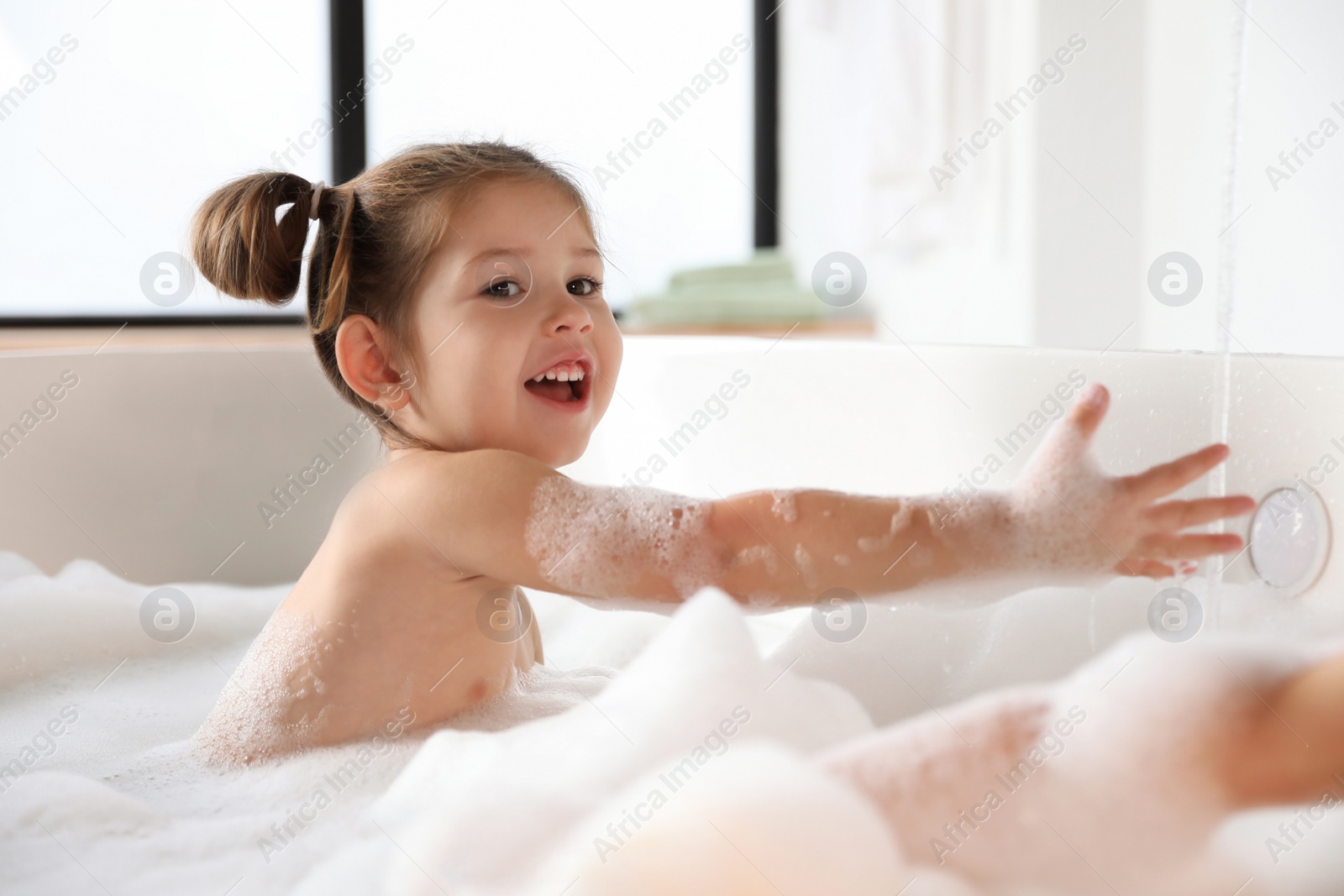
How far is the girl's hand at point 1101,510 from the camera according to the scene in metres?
0.56

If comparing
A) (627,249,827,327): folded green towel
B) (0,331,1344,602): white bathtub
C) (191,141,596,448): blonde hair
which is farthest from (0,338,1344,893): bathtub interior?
(627,249,827,327): folded green towel

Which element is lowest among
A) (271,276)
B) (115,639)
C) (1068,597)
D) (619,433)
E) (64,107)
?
(115,639)

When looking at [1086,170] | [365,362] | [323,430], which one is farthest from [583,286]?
[1086,170]

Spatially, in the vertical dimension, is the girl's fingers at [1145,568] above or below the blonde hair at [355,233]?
below

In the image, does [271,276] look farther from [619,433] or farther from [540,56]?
[540,56]

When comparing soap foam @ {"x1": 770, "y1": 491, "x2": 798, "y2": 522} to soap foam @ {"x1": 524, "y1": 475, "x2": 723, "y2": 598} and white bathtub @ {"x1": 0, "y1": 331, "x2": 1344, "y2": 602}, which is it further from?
white bathtub @ {"x1": 0, "y1": 331, "x2": 1344, "y2": 602}

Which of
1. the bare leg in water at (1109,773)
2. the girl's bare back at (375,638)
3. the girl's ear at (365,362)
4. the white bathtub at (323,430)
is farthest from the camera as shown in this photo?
the white bathtub at (323,430)

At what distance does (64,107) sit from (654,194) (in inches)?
50.7

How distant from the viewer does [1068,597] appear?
66cm

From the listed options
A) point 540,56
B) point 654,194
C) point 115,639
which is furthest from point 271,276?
point 654,194

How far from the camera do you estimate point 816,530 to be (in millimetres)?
626

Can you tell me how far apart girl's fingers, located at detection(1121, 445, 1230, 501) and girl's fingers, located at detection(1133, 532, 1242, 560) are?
2 cm

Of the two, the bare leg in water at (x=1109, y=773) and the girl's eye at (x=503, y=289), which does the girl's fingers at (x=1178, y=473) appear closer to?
the bare leg in water at (x=1109, y=773)

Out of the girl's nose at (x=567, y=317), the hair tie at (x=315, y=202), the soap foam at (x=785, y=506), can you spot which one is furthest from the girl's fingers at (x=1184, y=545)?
the hair tie at (x=315, y=202)
